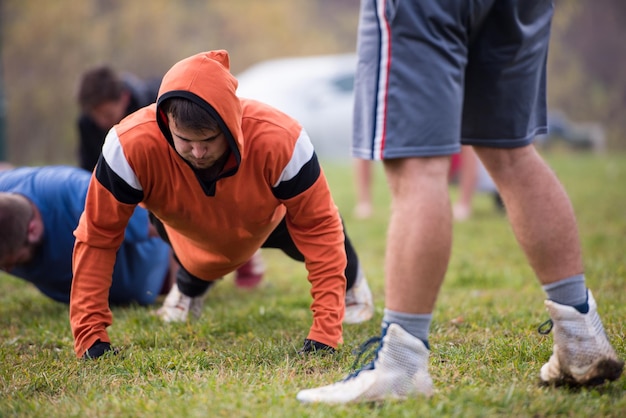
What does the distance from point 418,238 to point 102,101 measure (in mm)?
3596

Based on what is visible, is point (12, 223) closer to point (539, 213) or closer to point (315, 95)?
point (539, 213)

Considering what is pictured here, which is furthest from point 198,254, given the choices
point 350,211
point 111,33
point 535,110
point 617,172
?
point 111,33

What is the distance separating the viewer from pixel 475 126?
7.22 ft

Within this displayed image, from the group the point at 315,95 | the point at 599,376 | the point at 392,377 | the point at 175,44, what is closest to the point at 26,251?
the point at 392,377

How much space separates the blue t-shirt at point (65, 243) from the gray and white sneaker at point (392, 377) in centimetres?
186

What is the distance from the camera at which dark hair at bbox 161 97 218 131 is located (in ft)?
7.48

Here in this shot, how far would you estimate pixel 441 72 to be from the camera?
1931 millimetres

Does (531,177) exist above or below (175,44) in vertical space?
above

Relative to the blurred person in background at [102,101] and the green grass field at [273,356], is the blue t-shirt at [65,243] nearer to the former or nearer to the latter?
the green grass field at [273,356]

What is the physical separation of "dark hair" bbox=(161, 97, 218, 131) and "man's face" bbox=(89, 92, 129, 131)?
9.53 feet

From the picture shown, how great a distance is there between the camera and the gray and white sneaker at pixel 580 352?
2.03m

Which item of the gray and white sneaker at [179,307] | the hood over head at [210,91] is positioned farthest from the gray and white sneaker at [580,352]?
the gray and white sneaker at [179,307]

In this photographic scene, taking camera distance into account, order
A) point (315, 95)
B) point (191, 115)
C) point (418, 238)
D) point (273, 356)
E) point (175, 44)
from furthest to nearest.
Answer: point (315, 95), point (175, 44), point (273, 356), point (191, 115), point (418, 238)

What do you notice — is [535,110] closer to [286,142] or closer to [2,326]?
[286,142]
